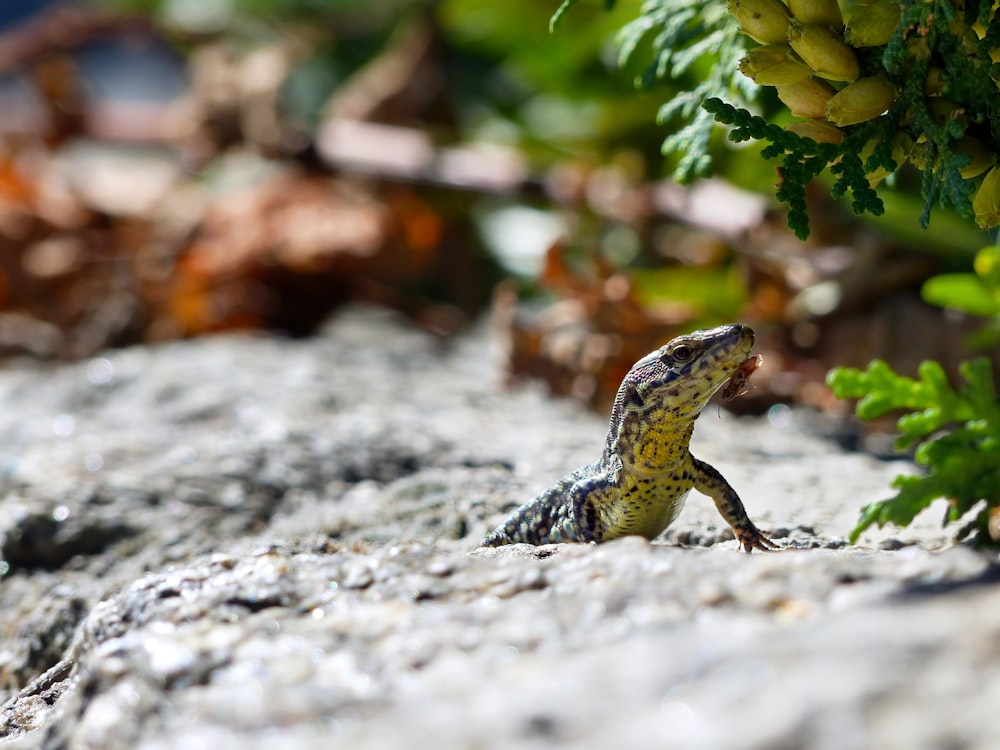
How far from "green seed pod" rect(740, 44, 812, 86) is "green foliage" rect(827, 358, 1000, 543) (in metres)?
0.78

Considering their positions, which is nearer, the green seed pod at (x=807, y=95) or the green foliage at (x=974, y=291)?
the green seed pod at (x=807, y=95)

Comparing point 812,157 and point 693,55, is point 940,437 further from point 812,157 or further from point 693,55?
point 693,55

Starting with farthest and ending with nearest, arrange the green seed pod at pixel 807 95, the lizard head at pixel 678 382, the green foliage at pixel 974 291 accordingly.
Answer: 1. the green foliage at pixel 974 291
2. the lizard head at pixel 678 382
3. the green seed pod at pixel 807 95

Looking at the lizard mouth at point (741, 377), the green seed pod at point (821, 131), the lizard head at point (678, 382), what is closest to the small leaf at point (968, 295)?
the lizard mouth at point (741, 377)

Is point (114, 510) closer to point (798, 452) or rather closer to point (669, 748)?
point (798, 452)

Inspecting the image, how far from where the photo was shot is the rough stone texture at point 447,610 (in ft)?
5.44

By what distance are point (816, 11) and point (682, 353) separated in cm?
108

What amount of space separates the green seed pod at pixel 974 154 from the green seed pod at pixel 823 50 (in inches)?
11.3

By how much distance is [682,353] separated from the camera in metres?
3.29

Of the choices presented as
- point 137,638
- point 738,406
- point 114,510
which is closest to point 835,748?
point 137,638

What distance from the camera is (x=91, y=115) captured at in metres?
8.97

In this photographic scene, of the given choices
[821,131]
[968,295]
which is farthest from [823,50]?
[968,295]

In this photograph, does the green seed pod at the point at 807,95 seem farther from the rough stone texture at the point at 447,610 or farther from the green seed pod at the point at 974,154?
the rough stone texture at the point at 447,610

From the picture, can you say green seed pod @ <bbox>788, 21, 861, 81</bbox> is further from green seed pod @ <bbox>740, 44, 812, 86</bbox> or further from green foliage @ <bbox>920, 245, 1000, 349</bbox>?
green foliage @ <bbox>920, 245, 1000, 349</bbox>
